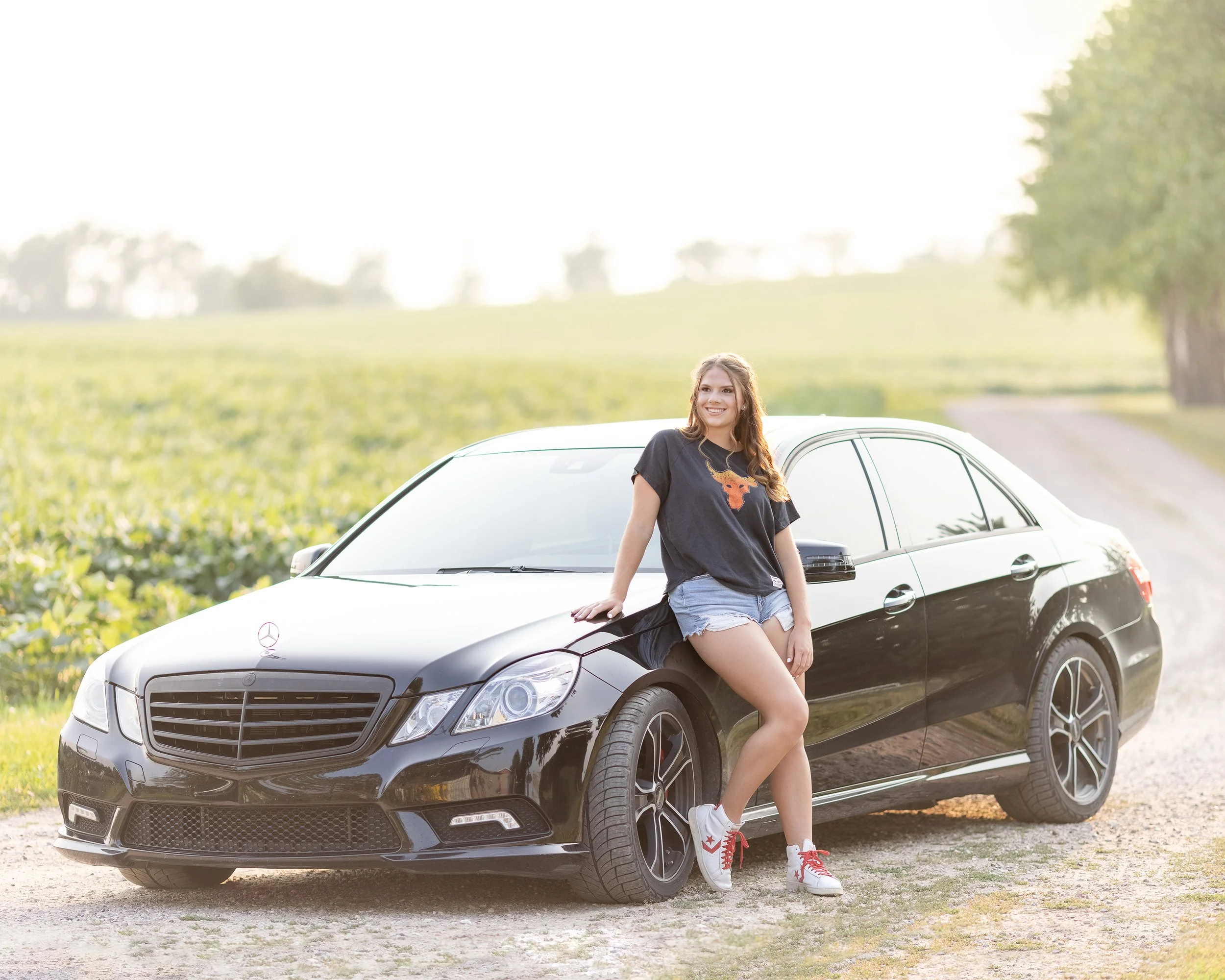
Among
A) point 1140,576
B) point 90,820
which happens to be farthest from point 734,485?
point 1140,576

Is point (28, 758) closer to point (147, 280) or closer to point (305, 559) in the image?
point (305, 559)

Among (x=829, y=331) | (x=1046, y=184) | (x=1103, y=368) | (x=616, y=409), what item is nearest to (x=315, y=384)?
(x=616, y=409)

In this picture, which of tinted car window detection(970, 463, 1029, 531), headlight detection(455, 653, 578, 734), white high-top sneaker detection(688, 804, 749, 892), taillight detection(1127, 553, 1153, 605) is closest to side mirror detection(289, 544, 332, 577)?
headlight detection(455, 653, 578, 734)

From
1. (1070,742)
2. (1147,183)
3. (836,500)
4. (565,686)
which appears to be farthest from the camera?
(1147,183)

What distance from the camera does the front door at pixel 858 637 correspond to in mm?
5957

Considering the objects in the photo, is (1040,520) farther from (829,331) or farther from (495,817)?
(829,331)

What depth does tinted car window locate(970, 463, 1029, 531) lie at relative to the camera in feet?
23.5

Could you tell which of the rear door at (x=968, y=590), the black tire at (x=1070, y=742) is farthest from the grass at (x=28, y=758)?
the black tire at (x=1070, y=742)

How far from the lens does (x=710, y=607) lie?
213 inches

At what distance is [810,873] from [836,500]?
1.48 m

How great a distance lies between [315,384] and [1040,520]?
4050 centimetres

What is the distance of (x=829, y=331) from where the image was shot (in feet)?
320

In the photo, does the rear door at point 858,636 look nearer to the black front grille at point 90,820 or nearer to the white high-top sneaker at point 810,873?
the white high-top sneaker at point 810,873

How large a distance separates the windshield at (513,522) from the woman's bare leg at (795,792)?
0.82 meters
